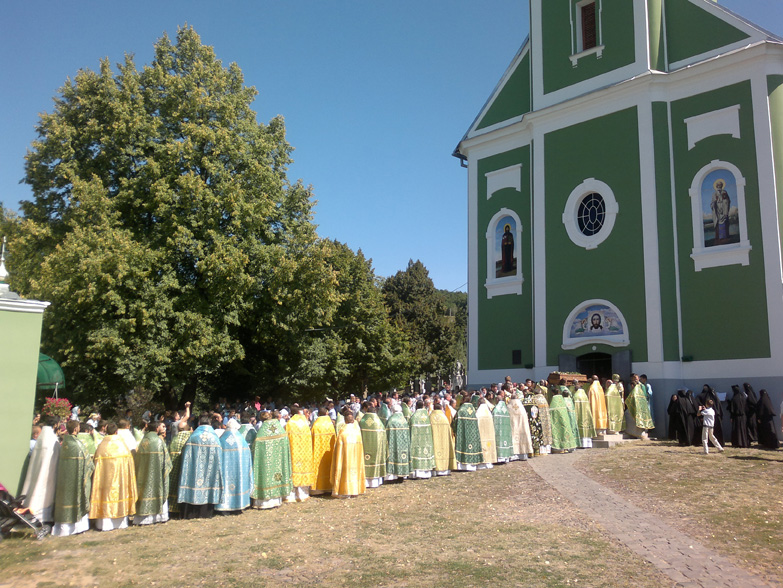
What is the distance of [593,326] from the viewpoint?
67.2 ft

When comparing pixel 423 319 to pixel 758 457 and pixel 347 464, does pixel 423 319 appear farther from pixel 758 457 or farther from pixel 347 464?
pixel 347 464

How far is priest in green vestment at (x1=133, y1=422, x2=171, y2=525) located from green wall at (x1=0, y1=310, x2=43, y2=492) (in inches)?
67.1

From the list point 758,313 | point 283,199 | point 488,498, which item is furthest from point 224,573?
point 283,199

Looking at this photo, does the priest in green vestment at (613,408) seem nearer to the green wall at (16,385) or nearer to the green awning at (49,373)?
the green wall at (16,385)

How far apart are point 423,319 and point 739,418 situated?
94.4 ft

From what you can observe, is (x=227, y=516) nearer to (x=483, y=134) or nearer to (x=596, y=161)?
(x=596, y=161)

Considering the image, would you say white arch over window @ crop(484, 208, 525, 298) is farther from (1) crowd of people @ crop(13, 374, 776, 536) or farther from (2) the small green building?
(2) the small green building

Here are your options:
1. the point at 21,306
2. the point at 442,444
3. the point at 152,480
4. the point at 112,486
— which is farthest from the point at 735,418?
the point at 21,306

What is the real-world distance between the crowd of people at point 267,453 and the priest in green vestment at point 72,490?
0.05ft

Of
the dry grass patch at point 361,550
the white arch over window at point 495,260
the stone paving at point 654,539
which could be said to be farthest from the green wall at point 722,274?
the dry grass patch at point 361,550

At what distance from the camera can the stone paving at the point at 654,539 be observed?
6605 millimetres

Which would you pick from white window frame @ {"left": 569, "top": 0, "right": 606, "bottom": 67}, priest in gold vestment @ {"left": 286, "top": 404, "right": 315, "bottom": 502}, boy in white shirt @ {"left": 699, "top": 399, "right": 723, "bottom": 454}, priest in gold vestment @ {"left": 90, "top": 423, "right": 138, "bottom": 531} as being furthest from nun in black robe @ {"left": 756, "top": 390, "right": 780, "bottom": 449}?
priest in gold vestment @ {"left": 90, "top": 423, "right": 138, "bottom": 531}

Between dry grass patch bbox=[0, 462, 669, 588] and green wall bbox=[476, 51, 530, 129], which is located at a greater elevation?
green wall bbox=[476, 51, 530, 129]

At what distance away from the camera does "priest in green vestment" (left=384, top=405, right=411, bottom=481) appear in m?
12.7
